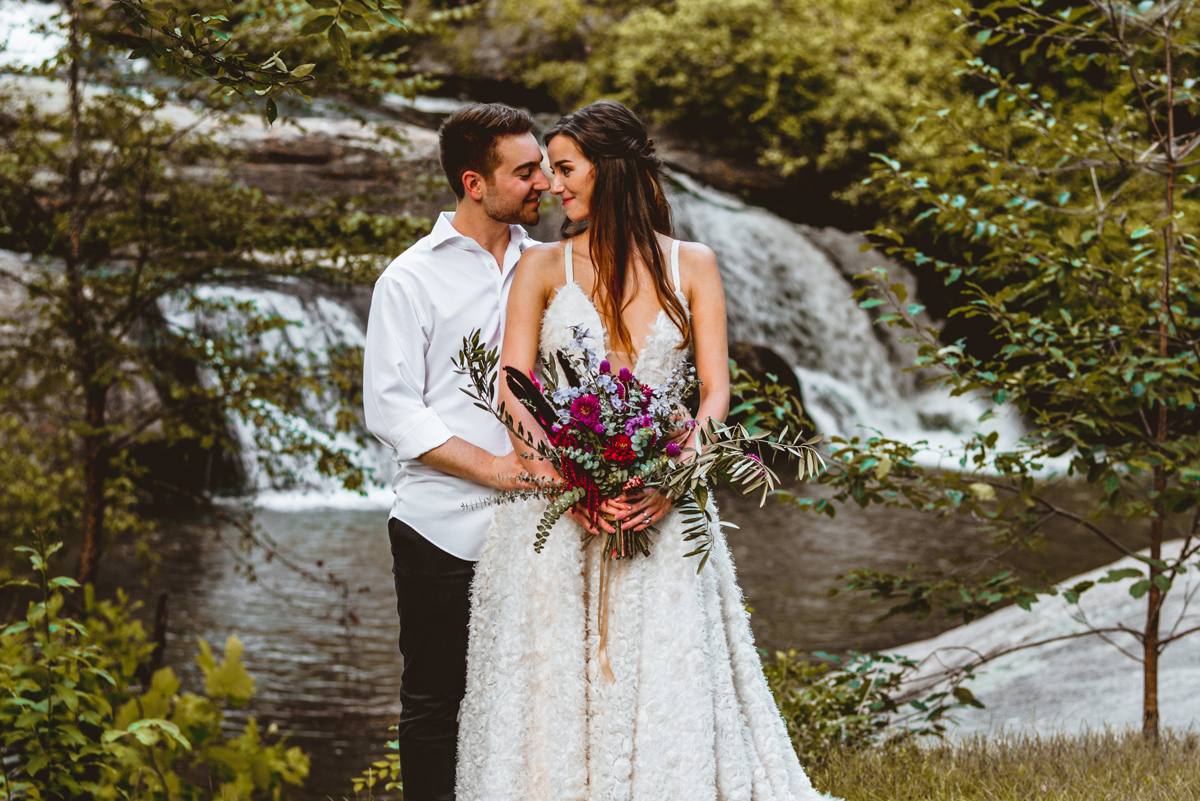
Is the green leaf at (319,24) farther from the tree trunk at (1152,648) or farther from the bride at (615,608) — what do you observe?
the tree trunk at (1152,648)


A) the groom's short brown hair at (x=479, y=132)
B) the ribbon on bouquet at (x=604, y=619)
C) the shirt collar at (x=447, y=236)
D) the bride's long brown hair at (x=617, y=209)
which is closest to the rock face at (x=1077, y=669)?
the ribbon on bouquet at (x=604, y=619)

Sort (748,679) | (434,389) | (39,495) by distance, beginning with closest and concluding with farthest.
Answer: (748,679), (434,389), (39,495)

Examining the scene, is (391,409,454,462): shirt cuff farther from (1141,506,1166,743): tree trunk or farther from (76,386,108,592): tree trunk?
(76,386,108,592): tree trunk

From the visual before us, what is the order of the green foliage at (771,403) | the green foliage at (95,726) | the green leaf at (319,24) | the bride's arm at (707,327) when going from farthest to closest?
the green foliage at (771,403) < the green foliage at (95,726) < the bride's arm at (707,327) < the green leaf at (319,24)

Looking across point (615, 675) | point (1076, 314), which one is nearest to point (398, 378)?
point (615, 675)

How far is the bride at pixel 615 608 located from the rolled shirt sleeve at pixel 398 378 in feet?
0.89

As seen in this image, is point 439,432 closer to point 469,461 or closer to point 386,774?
point 469,461

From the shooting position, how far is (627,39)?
50.9 ft

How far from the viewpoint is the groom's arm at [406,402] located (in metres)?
2.33

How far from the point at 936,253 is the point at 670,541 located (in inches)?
525

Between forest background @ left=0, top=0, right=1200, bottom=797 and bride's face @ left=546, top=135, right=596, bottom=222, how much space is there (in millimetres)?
548

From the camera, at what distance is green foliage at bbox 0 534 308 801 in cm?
281

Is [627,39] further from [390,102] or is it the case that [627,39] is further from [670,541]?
[670,541]

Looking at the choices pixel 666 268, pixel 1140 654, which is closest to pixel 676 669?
pixel 666 268
